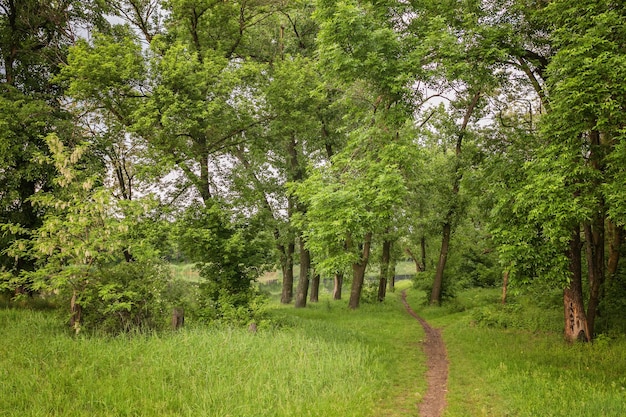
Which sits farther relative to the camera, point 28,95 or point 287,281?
point 287,281

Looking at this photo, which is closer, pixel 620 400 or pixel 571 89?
pixel 620 400

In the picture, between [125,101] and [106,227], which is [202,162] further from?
[106,227]

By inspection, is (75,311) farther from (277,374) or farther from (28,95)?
(28,95)

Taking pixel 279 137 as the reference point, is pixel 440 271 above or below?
below

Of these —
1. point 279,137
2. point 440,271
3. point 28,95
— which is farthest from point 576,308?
point 28,95

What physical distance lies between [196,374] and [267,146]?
35.6 ft

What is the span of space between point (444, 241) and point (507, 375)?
13583 millimetres

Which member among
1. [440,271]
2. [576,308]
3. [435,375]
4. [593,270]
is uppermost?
[593,270]

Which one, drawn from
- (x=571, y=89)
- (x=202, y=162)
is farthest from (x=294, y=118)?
(x=571, y=89)

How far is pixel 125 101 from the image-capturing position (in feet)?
44.0

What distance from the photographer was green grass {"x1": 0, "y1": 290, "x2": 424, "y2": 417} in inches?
252

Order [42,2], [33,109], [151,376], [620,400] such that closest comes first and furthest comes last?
[620,400]
[151,376]
[33,109]
[42,2]

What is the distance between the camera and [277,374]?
25.7 ft

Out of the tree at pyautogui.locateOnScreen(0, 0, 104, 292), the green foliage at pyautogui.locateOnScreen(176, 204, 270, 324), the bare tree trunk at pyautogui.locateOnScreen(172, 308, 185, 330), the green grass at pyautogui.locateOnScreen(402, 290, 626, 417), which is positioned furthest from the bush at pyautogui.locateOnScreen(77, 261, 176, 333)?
the green grass at pyautogui.locateOnScreen(402, 290, 626, 417)
